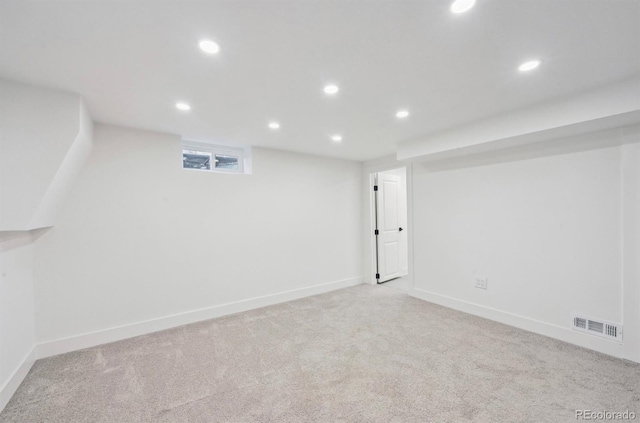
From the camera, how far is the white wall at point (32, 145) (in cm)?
195

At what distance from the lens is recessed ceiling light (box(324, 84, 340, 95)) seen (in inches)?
84.0

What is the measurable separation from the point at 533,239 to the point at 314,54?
3065mm

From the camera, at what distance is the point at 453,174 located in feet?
12.3

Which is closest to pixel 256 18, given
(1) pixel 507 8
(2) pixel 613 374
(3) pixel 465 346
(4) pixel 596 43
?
(1) pixel 507 8

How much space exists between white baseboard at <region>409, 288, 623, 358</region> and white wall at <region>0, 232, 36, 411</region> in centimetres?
448

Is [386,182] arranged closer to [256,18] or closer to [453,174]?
[453,174]

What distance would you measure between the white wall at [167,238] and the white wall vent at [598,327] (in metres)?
3.20

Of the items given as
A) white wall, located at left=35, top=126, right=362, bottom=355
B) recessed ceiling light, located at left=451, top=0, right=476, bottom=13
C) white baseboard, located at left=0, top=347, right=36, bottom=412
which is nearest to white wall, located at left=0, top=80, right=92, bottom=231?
white wall, located at left=35, top=126, right=362, bottom=355

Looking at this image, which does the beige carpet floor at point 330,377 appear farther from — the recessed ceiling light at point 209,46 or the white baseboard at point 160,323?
the recessed ceiling light at point 209,46

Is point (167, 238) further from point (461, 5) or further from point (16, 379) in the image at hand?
point (461, 5)

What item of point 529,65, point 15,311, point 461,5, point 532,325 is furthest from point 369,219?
point 15,311

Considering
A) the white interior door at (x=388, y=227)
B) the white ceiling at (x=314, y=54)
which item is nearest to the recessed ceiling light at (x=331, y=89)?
the white ceiling at (x=314, y=54)

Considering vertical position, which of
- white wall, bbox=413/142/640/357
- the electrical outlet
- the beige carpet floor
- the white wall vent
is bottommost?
the beige carpet floor
